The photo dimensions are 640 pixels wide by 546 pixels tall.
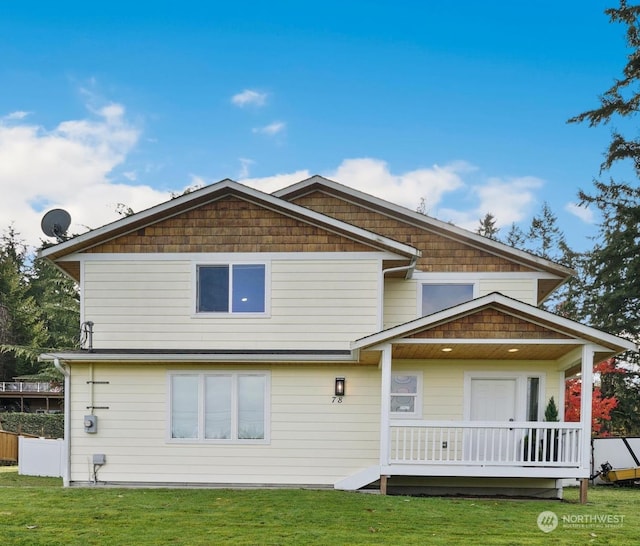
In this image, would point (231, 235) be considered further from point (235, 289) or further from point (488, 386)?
point (488, 386)

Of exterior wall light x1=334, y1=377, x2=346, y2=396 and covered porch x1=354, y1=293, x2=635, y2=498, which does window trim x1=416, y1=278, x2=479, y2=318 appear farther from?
exterior wall light x1=334, y1=377, x2=346, y2=396

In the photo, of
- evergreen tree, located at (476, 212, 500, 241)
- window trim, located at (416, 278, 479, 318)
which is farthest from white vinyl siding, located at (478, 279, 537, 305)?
evergreen tree, located at (476, 212, 500, 241)

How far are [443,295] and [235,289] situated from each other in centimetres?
467

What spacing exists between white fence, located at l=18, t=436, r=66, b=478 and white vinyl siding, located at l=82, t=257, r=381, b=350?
4.84 meters

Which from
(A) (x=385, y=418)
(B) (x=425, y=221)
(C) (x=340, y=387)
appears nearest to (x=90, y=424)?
(C) (x=340, y=387)

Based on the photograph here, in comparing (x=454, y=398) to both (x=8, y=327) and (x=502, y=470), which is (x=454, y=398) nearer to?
(x=502, y=470)

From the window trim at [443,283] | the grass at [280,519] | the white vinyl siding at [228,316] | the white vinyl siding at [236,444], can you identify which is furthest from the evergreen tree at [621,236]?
the white vinyl siding at [236,444]

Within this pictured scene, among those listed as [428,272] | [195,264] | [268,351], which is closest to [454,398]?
[428,272]

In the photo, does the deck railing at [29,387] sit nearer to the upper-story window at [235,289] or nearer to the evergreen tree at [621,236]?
the upper-story window at [235,289]

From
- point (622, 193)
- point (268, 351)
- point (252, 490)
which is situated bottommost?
point (252, 490)

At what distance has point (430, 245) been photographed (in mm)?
12352

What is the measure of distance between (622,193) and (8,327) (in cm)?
4035

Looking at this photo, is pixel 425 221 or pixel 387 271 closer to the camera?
pixel 387 271

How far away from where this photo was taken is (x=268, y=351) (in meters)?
10.5
